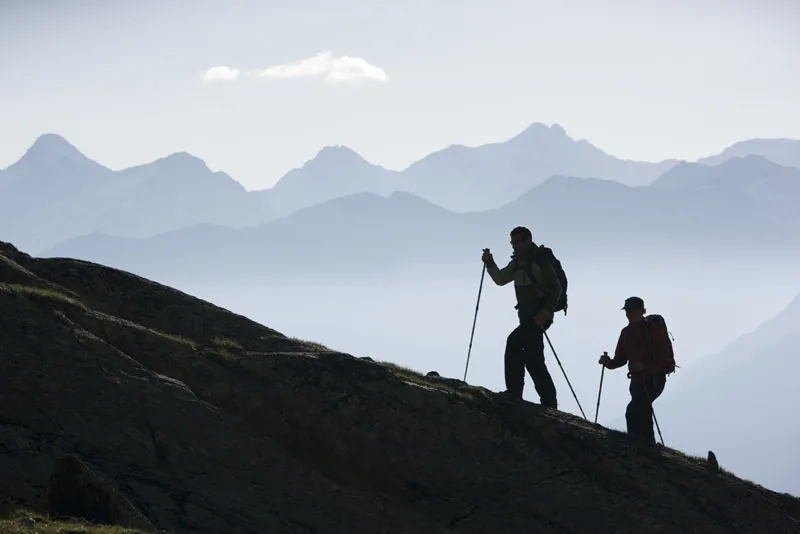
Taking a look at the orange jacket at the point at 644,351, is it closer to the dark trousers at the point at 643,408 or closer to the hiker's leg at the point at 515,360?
the dark trousers at the point at 643,408

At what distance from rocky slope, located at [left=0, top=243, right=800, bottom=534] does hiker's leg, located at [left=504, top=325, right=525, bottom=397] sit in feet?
3.73

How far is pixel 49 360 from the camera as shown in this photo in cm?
1489

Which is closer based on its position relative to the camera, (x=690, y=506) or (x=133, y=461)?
(x=133, y=461)

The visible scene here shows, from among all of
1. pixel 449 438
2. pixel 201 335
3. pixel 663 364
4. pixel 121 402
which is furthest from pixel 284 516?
pixel 663 364

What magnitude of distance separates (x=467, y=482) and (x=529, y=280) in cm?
520

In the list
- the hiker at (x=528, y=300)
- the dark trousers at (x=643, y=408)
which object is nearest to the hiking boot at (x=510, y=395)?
the hiker at (x=528, y=300)

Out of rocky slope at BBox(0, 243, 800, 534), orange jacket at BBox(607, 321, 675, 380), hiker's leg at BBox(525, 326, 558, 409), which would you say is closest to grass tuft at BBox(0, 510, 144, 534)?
rocky slope at BBox(0, 243, 800, 534)

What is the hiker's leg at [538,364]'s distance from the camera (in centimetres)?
1973

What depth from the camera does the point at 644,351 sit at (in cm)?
2003

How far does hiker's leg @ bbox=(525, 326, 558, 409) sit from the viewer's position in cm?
1973

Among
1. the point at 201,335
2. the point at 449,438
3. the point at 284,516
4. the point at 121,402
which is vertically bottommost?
the point at 284,516

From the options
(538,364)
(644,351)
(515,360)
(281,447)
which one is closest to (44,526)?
(281,447)

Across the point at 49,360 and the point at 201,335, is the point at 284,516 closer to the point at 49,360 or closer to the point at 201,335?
the point at 49,360

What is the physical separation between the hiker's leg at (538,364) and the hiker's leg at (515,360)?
0.14 metres
